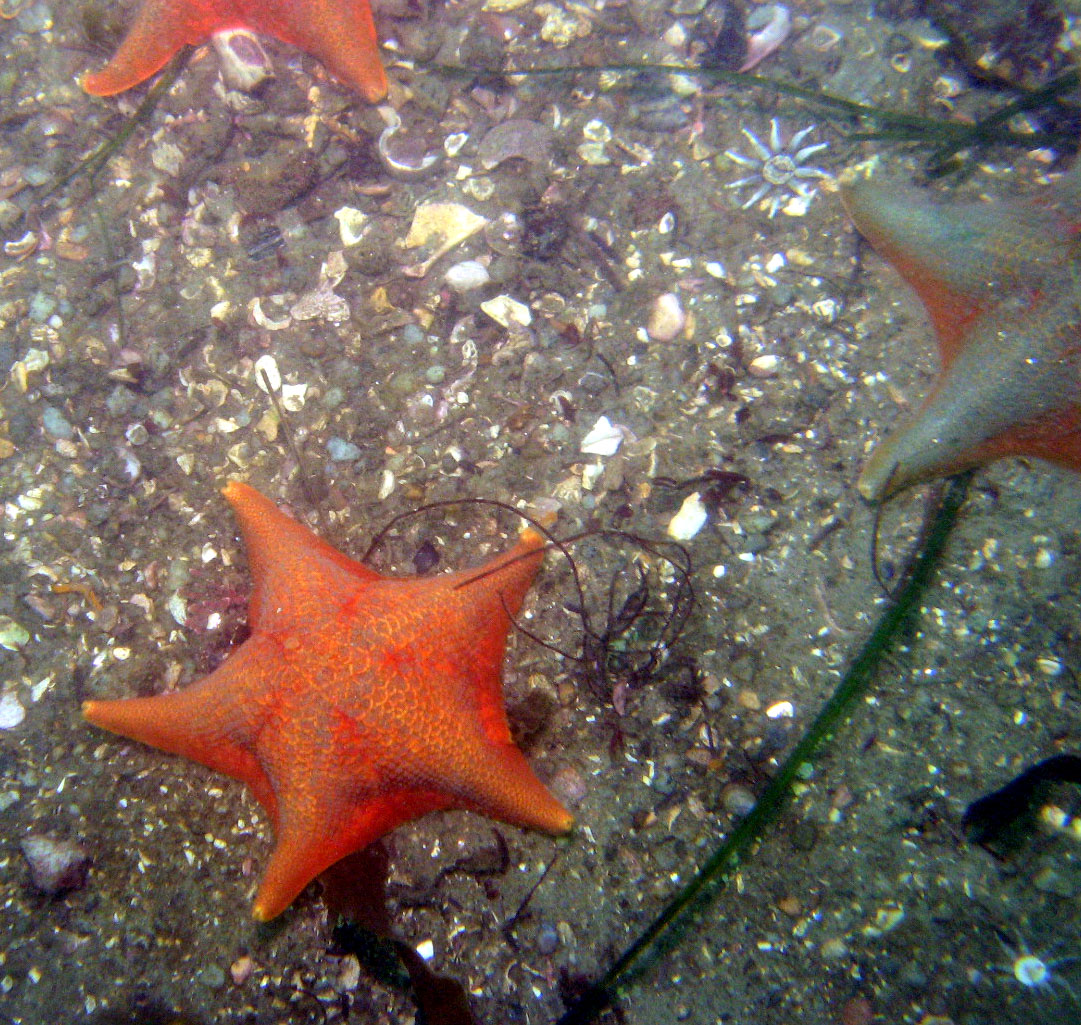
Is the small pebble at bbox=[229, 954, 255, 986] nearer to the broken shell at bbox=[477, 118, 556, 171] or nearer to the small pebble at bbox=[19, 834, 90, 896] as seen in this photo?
the small pebble at bbox=[19, 834, 90, 896]

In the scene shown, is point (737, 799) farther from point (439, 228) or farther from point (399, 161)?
point (399, 161)

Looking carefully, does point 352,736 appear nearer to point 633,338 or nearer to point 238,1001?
point 238,1001

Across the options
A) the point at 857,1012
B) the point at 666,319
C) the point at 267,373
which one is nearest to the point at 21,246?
the point at 267,373

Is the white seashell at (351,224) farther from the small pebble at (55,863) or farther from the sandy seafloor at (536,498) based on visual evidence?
the small pebble at (55,863)

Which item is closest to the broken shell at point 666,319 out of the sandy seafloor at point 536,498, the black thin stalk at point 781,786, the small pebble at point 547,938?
the sandy seafloor at point 536,498

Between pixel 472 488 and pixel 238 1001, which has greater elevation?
pixel 472 488

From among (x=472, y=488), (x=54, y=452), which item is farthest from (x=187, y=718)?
(x=54, y=452)
